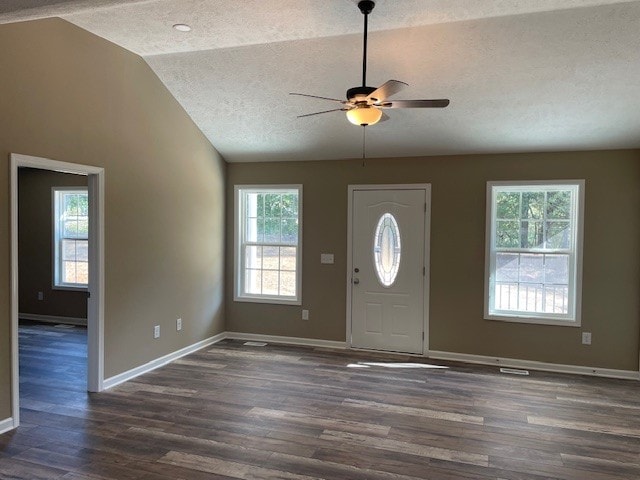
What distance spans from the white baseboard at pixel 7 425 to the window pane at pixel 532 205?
202 inches

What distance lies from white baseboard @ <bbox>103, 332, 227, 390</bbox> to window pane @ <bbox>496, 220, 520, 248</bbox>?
3.69 m

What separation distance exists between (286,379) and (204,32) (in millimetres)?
3254

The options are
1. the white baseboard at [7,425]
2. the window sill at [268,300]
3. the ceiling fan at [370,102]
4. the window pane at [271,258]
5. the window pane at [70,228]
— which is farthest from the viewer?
the window pane at [70,228]

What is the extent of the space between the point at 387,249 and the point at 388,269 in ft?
0.80

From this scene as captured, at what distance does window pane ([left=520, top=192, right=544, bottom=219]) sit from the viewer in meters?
5.15

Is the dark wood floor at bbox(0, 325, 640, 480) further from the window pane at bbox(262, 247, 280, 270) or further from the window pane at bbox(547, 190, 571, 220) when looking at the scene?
the window pane at bbox(547, 190, 571, 220)

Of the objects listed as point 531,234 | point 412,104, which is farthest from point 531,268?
point 412,104

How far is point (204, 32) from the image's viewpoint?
12.4 feet

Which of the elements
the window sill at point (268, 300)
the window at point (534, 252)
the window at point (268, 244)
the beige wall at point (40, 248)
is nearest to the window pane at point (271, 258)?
the window at point (268, 244)

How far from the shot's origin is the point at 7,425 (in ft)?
11.1

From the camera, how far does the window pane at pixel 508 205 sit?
5215 millimetres

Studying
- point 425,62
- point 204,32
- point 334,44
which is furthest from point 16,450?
point 425,62

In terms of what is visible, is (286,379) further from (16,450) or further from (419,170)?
(419,170)

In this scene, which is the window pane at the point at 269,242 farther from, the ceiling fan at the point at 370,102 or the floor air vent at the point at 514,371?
the ceiling fan at the point at 370,102
